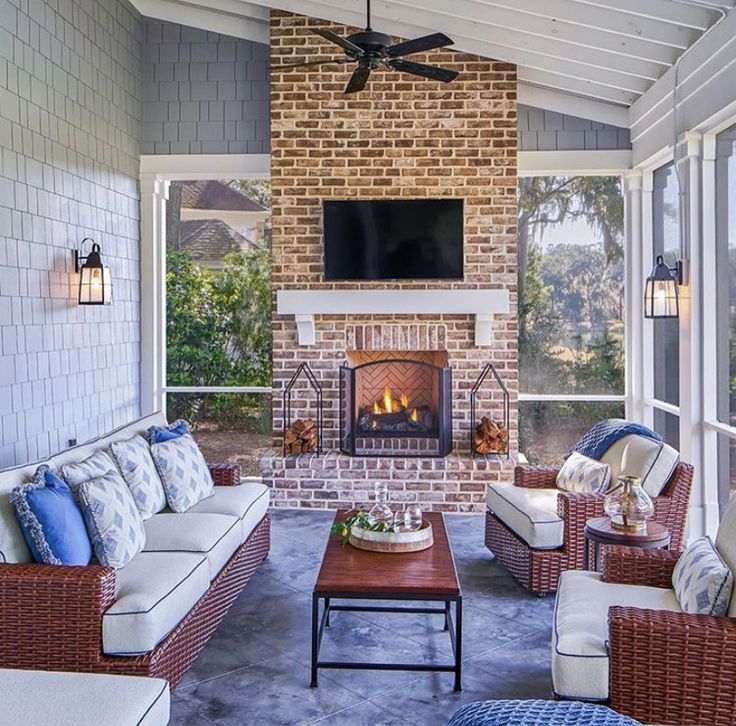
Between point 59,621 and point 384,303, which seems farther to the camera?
point 384,303

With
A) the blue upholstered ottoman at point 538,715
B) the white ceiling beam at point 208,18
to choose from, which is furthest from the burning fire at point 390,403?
the blue upholstered ottoman at point 538,715

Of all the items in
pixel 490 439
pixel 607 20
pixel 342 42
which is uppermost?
pixel 607 20

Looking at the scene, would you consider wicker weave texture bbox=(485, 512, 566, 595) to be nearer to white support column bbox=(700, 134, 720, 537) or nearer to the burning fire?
white support column bbox=(700, 134, 720, 537)

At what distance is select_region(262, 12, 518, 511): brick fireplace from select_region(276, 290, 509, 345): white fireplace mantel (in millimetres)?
25

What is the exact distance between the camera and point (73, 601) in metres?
2.83

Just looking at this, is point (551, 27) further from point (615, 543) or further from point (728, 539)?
point (728, 539)

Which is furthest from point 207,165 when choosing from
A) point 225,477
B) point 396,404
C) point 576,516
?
point 576,516

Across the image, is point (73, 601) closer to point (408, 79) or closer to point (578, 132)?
point (408, 79)

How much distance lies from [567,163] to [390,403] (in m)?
2.61

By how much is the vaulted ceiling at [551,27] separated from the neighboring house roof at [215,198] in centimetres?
133

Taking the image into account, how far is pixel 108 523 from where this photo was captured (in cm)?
330

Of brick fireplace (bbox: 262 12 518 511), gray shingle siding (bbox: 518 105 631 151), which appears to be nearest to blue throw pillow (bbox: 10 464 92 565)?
brick fireplace (bbox: 262 12 518 511)

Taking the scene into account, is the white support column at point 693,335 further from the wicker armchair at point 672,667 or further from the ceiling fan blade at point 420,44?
the wicker armchair at point 672,667

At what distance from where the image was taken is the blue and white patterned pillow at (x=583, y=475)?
4430 mm
